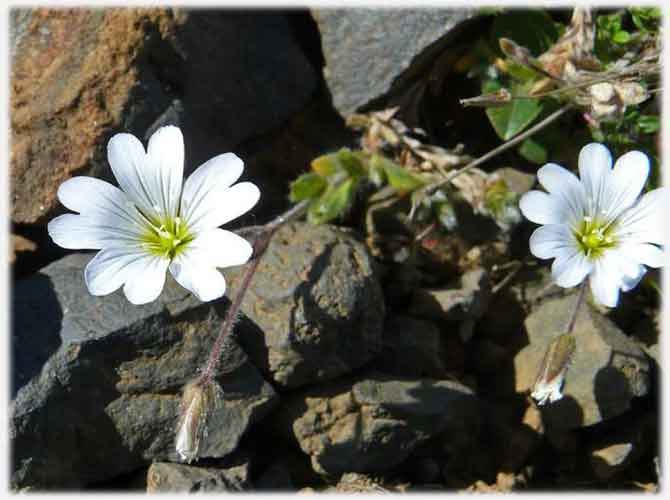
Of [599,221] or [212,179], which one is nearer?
[212,179]

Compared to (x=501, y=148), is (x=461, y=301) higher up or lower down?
lower down

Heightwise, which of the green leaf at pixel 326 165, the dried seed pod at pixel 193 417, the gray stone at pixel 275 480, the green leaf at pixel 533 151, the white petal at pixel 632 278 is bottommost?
the gray stone at pixel 275 480

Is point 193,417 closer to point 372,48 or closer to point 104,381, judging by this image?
point 104,381

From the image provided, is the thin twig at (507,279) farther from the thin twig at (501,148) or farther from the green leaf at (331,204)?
the green leaf at (331,204)

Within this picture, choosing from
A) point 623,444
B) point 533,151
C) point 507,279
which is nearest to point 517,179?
point 533,151

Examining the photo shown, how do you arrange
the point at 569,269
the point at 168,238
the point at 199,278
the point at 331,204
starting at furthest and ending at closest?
the point at 331,204, the point at 168,238, the point at 569,269, the point at 199,278

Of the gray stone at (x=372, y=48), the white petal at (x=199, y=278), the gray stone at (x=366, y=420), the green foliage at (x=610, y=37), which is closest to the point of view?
the white petal at (x=199, y=278)

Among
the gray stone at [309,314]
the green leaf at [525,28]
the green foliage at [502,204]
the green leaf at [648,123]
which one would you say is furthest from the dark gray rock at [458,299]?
the green leaf at [525,28]
